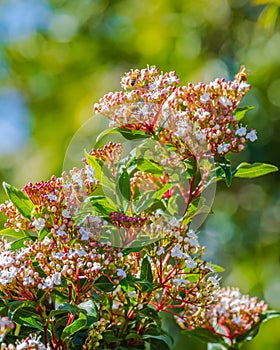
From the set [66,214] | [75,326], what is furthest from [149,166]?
Result: [75,326]

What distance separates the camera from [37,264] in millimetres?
871

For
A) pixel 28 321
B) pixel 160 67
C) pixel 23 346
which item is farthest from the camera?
pixel 160 67

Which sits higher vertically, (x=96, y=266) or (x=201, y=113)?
(x=201, y=113)

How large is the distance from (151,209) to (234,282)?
288cm

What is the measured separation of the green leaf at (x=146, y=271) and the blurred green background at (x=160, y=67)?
7.50 feet

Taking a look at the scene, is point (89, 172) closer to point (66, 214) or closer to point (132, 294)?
point (66, 214)

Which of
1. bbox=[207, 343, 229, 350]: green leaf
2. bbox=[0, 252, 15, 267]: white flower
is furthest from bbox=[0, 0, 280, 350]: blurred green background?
bbox=[0, 252, 15, 267]: white flower

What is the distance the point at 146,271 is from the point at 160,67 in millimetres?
3466

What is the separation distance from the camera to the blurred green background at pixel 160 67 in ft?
12.6

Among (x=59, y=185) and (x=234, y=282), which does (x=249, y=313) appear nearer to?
(x=59, y=185)

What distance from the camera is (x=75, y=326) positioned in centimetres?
81

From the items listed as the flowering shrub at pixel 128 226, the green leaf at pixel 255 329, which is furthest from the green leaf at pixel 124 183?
the green leaf at pixel 255 329

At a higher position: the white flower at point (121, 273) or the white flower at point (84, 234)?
the white flower at point (84, 234)

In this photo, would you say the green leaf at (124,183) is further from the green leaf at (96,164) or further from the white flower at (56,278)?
the white flower at (56,278)
